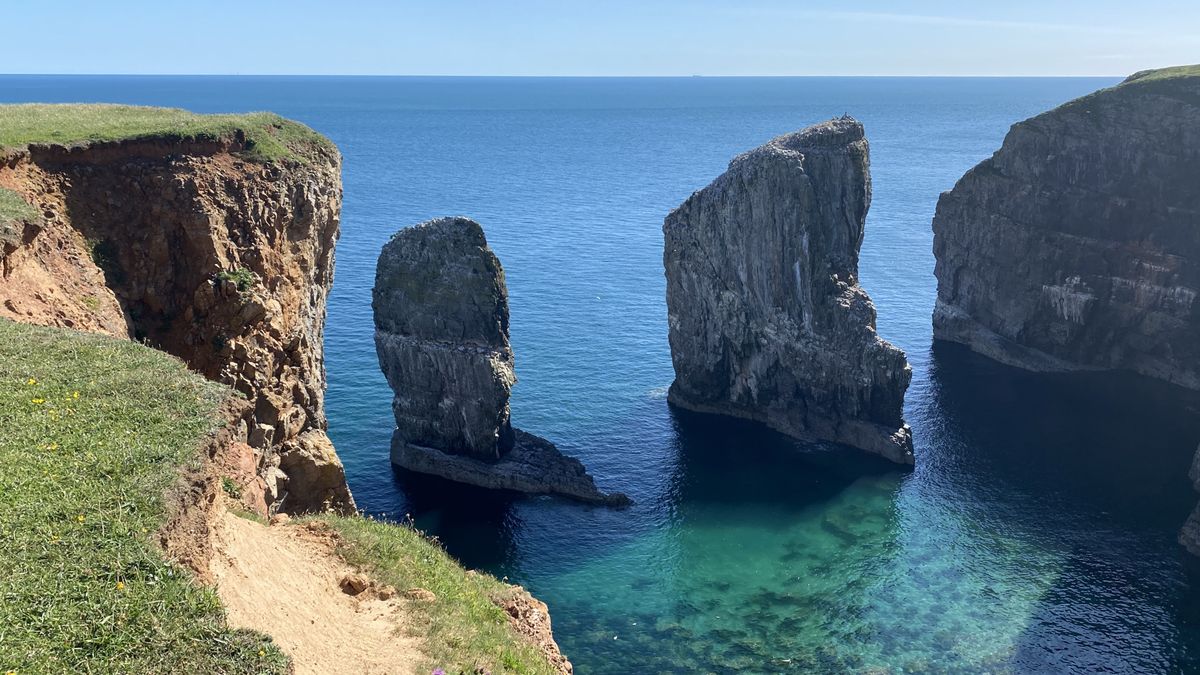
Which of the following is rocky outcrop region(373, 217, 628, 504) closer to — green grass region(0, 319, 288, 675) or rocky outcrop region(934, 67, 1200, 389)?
green grass region(0, 319, 288, 675)

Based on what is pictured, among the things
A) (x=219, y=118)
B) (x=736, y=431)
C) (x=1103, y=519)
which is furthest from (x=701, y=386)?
(x=219, y=118)

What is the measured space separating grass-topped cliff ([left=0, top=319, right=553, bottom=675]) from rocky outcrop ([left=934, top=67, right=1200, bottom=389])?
76225mm

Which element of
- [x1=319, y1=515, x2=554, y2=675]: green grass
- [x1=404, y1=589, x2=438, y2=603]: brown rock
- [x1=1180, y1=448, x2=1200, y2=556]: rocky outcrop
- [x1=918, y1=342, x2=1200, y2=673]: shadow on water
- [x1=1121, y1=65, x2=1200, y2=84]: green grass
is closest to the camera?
[x1=319, y1=515, x2=554, y2=675]: green grass

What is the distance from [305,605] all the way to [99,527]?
578 cm

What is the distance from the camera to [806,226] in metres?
72.3

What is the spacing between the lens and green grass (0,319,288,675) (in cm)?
1678

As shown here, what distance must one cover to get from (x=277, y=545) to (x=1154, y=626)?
1782 inches

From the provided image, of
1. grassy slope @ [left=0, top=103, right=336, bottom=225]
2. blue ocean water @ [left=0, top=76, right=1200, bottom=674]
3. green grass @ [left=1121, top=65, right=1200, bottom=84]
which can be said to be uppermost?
green grass @ [left=1121, top=65, right=1200, bottom=84]

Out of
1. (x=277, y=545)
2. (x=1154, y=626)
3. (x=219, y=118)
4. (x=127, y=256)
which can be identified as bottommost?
(x=1154, y=626)

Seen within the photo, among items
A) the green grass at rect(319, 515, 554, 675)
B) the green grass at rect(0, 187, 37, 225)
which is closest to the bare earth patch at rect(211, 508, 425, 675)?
the green grass at rect(319, 515, 554, 675)

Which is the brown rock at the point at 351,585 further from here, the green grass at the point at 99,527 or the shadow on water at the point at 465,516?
the shadow on water at the point at 465,516

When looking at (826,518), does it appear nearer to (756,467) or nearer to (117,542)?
(756,467)

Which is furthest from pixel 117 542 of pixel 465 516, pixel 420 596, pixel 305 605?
pixel 465 516

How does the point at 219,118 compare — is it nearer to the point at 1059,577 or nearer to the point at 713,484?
the point at 713,484
